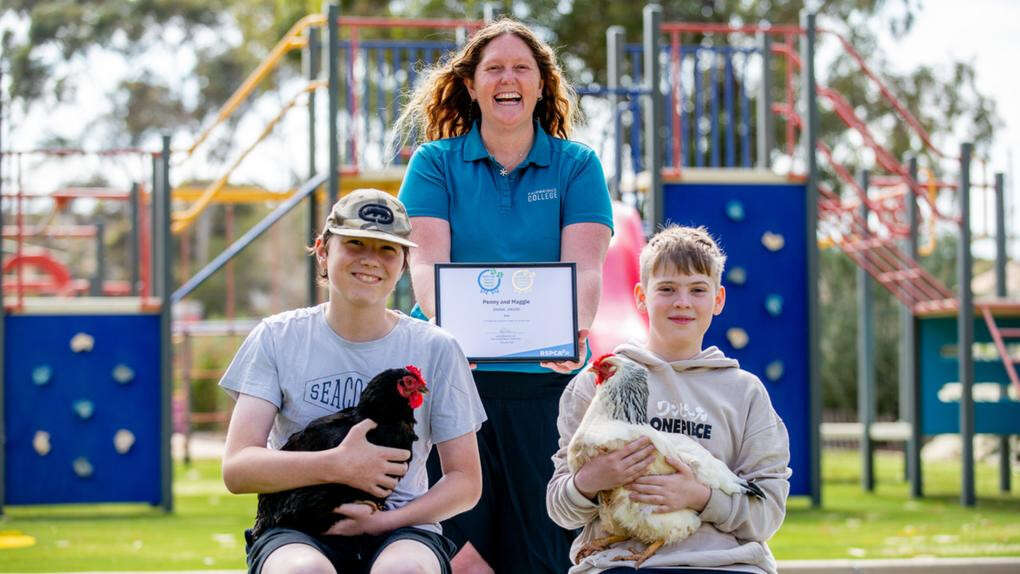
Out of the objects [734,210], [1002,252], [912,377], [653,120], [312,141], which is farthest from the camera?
[1002,252]

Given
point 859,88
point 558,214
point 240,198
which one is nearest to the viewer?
point 558,214

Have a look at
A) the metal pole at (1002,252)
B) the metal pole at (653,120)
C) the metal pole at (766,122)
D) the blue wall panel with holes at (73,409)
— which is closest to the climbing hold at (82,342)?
the blue wall panel with holes at (73,409)

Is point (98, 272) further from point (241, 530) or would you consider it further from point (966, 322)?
point (966, 322)

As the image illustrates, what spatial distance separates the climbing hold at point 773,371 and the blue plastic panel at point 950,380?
6.37 ft

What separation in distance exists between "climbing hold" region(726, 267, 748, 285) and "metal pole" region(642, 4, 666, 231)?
2.51ft

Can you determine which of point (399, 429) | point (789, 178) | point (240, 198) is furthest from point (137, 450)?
point (399, 429)

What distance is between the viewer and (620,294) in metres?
6.92

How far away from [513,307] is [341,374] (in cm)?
70

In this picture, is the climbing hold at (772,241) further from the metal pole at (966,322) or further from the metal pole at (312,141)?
the metal pole at (312,141)

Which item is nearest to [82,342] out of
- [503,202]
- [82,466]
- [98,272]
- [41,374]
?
[41,374]

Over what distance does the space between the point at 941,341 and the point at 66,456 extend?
288 inches

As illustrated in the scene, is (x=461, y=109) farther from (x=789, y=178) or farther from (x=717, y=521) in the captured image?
(x=789, y=178)

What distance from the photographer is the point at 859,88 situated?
82.5 feet

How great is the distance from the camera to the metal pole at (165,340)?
10062 mm
